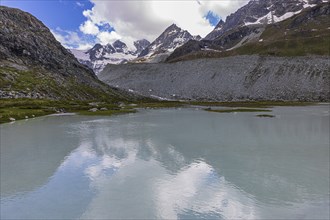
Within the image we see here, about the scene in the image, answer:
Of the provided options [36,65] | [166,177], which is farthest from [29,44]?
[166,177]

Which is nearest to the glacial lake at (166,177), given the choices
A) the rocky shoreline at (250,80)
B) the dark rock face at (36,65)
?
the dark rock face at (36,65)

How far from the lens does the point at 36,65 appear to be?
146 meters

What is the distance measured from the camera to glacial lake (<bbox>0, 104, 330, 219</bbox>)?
56.8 feet

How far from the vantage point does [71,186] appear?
21.7 metres

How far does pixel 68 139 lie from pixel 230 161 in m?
22.8

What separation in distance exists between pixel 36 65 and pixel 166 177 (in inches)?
5478

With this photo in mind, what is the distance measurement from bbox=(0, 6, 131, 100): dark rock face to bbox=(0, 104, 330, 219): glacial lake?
77.4 m

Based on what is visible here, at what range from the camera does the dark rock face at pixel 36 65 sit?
116500mm

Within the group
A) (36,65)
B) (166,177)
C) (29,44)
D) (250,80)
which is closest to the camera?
(166,177)

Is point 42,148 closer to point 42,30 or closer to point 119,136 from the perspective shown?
point 119,136

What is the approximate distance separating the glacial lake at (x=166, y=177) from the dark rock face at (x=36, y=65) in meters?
77.4

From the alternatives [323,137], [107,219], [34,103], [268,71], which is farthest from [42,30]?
[107,219]

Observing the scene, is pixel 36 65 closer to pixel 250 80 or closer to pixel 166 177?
pixel 250 80

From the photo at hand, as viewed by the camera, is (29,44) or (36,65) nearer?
(36,65)
